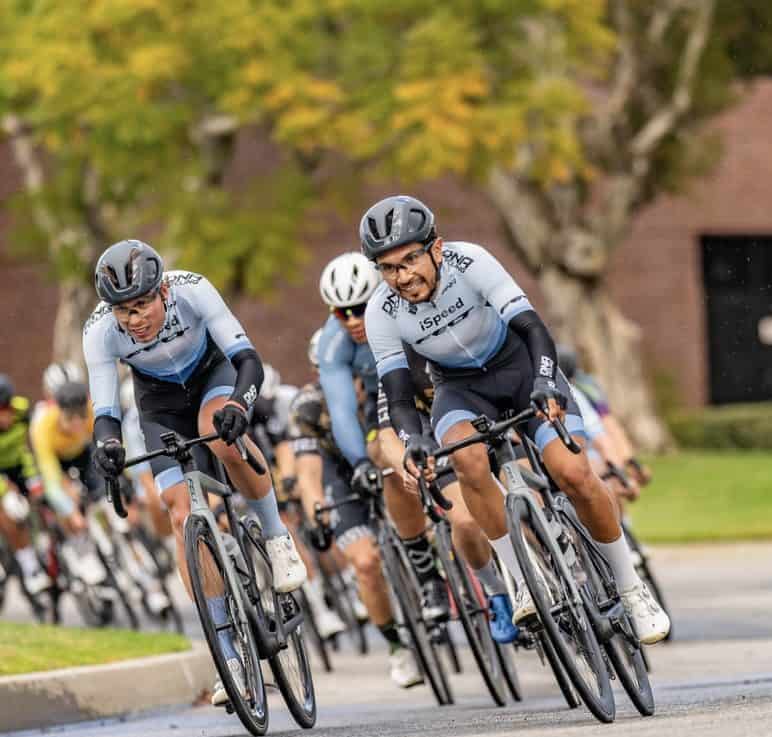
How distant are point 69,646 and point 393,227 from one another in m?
4.32

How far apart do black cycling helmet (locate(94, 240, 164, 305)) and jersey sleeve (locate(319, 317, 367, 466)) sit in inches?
103

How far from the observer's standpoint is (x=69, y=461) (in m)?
17.1

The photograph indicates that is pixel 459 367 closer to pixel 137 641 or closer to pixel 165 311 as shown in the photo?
pixel 165 311

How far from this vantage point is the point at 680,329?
4778cm

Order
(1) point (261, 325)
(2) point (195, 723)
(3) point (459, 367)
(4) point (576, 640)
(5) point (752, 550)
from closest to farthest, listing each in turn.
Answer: (4) point (576, 640)
(3) point (459, 367)
(2) point (195, 723)
(5) point (752, 550)
(1) point (261, 325)

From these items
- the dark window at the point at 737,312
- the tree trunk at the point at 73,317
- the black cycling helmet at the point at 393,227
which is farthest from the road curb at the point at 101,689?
the dark window at the point at 737,312

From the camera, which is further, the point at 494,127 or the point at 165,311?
the point at 494,127

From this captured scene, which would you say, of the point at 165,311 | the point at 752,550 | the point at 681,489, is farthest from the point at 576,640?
the point at 681,489

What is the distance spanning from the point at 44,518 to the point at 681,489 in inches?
641

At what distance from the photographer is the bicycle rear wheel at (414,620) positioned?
435 inches

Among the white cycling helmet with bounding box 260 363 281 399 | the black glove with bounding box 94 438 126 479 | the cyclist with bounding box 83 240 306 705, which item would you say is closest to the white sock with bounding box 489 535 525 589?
the cyclist with bounding box 83 240 306 705

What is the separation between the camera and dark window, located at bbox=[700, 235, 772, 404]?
48562 mm

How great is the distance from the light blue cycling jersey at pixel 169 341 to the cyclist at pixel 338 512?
2.36 m

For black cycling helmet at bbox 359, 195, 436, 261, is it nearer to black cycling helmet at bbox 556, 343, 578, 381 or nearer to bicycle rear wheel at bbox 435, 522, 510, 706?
bicycle rear wheel at bbox 435, 522, 510, 706
